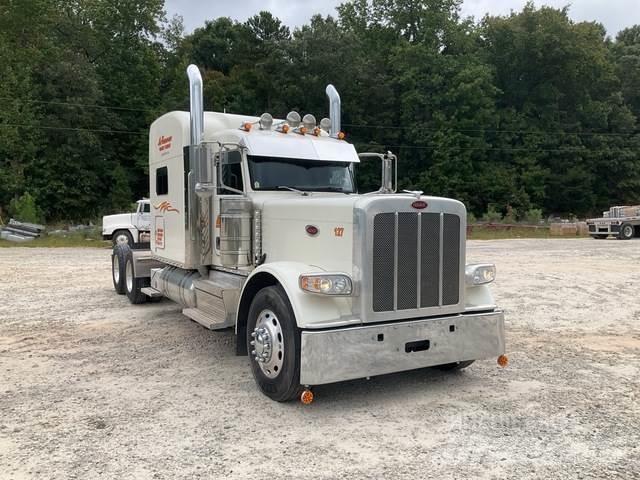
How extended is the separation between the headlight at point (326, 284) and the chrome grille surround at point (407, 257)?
146mm

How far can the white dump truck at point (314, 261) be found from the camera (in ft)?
15.8

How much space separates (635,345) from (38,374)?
7.27 meters

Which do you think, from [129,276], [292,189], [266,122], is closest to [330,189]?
[292,189]

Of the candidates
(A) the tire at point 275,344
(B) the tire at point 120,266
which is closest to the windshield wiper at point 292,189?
(A) the tire at point 275,344

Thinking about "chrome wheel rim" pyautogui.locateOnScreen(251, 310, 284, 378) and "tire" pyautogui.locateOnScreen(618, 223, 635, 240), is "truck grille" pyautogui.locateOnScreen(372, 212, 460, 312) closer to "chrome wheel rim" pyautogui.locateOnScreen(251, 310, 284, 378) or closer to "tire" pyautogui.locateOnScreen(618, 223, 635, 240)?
"chrome wheel rim" pyautogui.locateOnScreen(251, 310, 284, 378)

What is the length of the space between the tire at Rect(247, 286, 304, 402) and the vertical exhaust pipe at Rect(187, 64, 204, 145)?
8.19ft

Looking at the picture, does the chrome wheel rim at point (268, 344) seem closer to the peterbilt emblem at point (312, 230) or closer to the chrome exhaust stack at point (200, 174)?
the peterbilt emblem at point (312, 230)

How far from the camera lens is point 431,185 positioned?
49.3 metres

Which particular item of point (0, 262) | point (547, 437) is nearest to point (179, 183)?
point (547, 437)

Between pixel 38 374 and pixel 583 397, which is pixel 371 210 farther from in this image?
pixel 38 374

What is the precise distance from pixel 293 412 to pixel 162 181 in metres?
4.80

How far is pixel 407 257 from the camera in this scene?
5.02 m

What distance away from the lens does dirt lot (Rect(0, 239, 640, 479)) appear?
3.87 meters

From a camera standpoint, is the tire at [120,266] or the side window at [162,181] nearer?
the side window at [162,181]
